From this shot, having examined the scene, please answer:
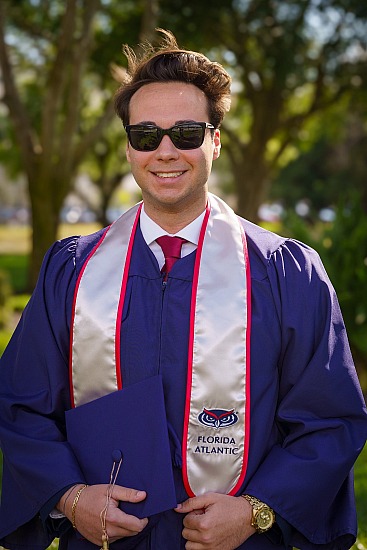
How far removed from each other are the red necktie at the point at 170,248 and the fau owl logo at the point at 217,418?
516mm

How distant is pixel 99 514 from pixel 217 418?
1.59 feet

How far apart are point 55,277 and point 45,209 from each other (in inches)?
413

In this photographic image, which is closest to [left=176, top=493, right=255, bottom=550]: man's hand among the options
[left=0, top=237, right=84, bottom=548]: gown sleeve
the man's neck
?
[left=0, top=237, right=84, bottom=548]: gown sleeve

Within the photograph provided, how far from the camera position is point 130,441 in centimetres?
253

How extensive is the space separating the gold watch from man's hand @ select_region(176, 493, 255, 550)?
0.02m

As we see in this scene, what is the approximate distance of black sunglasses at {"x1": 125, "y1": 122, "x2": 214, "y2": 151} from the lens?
102 inches

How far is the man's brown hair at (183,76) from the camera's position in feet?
8.75

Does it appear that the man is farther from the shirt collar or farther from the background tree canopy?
the background tree canopy

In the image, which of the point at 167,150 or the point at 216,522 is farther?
the point at 167,150

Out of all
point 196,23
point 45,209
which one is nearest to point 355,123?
point 196,23

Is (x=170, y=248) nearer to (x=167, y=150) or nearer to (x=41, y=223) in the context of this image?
(x=167, y=150)

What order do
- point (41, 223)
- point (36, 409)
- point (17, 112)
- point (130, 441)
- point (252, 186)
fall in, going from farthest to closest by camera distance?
point (252, 186) < point (41, 223) < point (17, 112) < point (36, 409) < point (130, 441)

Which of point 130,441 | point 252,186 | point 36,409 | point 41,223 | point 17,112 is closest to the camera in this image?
point 130,441

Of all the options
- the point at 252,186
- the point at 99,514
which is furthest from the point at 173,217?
the point at 252,186
